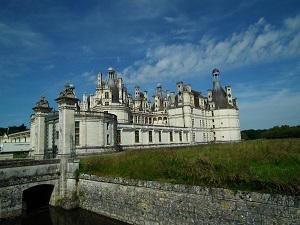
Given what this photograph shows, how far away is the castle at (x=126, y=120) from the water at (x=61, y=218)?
10.9 feet

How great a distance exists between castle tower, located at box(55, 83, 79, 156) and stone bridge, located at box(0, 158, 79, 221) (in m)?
0.70

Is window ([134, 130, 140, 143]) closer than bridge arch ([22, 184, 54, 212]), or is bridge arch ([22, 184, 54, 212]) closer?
bridge arch ([22, 184, 54, 212])

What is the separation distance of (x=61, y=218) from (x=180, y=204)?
676cm

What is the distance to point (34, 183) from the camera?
495 inches

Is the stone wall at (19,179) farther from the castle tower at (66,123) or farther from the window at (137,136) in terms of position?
the window at (137,136)

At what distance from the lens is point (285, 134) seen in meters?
54.2

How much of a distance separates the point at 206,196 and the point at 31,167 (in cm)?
937

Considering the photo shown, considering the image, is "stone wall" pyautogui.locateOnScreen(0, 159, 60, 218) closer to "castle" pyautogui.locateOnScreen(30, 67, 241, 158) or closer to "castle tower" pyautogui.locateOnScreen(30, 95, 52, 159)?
"castle" pyautogui.locateOnScreen(30, 67, 241, 158)

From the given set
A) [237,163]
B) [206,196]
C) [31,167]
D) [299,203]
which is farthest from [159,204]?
[31,167]

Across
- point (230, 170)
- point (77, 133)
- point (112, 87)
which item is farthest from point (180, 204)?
point (112, 87)

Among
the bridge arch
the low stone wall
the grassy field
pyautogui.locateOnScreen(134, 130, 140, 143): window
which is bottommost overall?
the bridge arch

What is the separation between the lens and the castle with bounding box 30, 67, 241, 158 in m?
15.8

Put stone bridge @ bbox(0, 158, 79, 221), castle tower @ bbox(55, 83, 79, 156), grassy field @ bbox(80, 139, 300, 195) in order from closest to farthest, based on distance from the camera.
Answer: grassy field @ bbox(80, 139, 300, 195) → stone bridge @ bbox(0, 158, 79, 221) → castle tower @ bbox(55, 83, 79, 156)

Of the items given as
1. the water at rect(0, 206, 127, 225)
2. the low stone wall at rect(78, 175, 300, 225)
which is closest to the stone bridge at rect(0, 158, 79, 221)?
the water at rect(0, 206, 127, 225)
